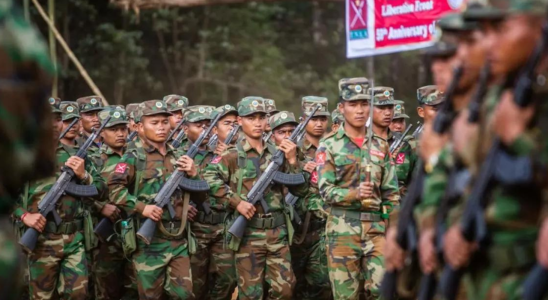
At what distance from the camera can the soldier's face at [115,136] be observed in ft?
43.9

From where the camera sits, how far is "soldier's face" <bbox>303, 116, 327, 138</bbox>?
14.4m

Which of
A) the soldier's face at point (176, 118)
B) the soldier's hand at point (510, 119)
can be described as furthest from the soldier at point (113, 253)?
the soldier's hand at point (510, 119)

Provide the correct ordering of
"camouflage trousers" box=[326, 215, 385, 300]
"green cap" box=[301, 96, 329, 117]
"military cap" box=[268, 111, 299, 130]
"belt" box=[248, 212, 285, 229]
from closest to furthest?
"camouflage trousers" box=[326, 215, 385, 300]
"belt" box=[248, 212, 285, 229]
"military cap" box=[268, 111, 299, 130]
"green cap" box=[301, 96, 329, 117]

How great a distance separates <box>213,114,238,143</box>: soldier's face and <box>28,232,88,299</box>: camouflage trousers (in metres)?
3.02

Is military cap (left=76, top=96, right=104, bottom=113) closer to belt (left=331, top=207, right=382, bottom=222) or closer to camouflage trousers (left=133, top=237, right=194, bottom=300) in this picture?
camouflage trousers (left=133, top=237, right=194, bottom=300)

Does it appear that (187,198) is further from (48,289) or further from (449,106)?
(449,106)

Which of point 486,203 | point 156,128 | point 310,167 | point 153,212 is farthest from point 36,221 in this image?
point 486,203

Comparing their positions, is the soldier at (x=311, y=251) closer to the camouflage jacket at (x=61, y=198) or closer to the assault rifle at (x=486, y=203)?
the camouflage jacket at (x=61, y=198)

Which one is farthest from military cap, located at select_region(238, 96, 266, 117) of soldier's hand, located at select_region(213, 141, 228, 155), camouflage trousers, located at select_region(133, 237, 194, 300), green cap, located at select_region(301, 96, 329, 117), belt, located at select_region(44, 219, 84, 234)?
belt, located at select_region(44, 219, 84, 234)

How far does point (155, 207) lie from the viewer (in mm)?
12141

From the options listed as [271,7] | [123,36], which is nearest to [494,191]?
[123,36]

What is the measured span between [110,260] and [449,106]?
292 inches

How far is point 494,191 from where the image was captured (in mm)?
6113

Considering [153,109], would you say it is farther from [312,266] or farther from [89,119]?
[89,119]
